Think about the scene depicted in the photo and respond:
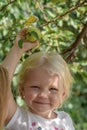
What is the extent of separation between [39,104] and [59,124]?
0.14 meters

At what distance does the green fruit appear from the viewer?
6.52ft

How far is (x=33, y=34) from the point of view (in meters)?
1.99

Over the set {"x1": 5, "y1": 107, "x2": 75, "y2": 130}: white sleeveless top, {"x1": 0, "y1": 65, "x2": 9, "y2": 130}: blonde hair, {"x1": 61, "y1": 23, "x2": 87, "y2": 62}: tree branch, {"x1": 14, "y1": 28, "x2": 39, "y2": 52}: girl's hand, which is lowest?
{"x1": 61, "y1": 23, "x2": 87, "y2": 62}: tree branch

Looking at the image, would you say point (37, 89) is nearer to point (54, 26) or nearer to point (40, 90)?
point (40, 90)

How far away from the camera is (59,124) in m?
2.11

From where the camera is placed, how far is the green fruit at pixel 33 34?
1987 millimetres

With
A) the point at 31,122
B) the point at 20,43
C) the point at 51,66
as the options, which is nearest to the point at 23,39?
the point at 20,43

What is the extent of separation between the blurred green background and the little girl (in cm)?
36

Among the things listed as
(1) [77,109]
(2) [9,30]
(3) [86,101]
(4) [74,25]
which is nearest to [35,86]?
(2) [9,30]

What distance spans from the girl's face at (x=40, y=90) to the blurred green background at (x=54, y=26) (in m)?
0.39

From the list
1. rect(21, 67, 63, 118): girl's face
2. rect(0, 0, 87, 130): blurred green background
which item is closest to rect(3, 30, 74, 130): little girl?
rect(21, 67, 63, 118): girl's face

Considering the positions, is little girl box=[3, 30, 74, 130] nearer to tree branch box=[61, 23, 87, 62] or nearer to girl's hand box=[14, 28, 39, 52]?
girl's hand box=[14, 28, 39, 52]

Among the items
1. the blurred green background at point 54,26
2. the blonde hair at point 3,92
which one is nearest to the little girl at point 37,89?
the blonde hair at point 3,92

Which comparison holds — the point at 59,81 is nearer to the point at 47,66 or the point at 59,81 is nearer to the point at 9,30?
the point at 47,66
